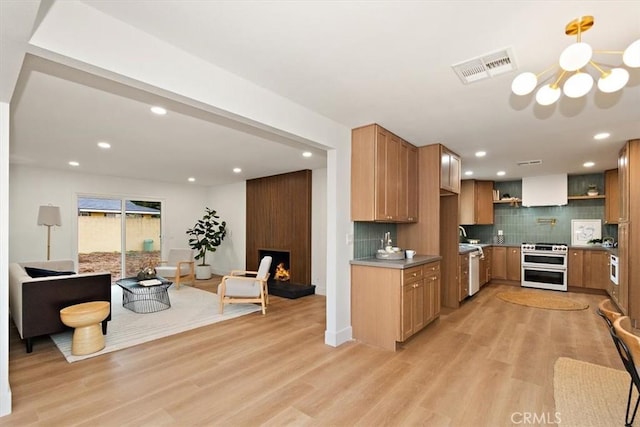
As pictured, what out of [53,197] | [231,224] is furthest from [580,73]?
[53,197]

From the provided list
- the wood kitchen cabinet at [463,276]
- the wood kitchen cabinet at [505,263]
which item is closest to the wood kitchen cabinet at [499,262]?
the wood kitchen cabinet at [505,263]

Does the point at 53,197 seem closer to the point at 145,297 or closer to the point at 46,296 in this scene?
the point at 145,297

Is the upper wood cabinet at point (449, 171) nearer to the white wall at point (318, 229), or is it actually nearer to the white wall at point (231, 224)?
the white wall at point (318, 229)

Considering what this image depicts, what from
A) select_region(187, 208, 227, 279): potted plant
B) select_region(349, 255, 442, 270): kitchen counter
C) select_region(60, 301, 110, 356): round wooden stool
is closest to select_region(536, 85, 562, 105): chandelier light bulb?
select_region(349, 255, 442, 270): kitchen counter

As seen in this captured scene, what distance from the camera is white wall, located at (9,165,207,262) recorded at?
19.4 ft

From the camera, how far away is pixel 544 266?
258 inches

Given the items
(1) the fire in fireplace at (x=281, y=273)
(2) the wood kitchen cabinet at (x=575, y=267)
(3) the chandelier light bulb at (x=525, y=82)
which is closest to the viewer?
(3) the chandelier light bulb at (x=525, y=82)

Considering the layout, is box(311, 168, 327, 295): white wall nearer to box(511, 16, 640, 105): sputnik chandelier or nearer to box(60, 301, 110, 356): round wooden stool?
box(60, 301, 110, 356): round wooden stool

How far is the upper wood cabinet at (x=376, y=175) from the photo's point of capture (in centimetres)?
357

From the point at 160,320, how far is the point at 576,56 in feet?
16.9

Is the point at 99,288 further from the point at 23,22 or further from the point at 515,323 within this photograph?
the point at 515,323

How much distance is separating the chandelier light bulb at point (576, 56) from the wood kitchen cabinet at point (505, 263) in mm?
6480

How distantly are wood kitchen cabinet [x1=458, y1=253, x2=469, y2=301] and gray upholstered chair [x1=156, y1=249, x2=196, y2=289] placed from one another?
218 inches

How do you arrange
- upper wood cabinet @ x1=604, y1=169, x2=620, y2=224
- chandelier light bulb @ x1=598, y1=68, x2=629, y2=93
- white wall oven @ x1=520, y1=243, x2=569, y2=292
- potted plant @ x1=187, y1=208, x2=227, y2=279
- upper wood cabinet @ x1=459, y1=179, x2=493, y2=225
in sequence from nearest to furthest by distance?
chandelier light bulb @ x1=598, y1=68, x2=629, y2=93
upper wood cabinet @ x1=604, y1=169, x2=620, y2=224
white wall oven @ x1=520, y1=243, x2=569, y2=292
upper wood cabinet @ x1=459, y1=179, x2=493, y2=225
potted plant @ x1=187, y1=208, x2=227, y2=279
